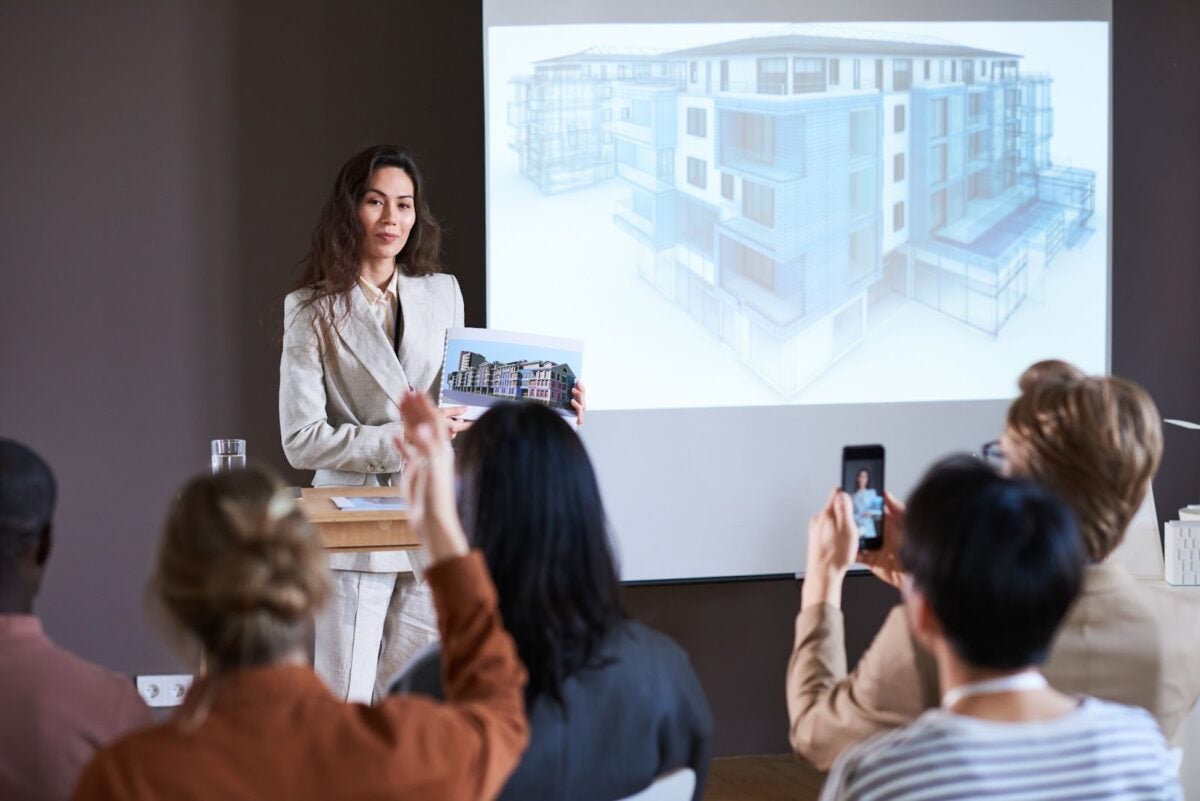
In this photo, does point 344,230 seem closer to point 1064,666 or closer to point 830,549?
point 830,549

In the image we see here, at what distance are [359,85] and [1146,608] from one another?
8.77 feet

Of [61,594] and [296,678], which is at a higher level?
[296,678]

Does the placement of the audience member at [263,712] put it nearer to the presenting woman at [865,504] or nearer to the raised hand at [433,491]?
the raised hand at [433,491]

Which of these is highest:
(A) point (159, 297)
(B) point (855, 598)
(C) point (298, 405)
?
(A) point (159, 297)

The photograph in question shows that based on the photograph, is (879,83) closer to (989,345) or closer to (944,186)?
(944,186)

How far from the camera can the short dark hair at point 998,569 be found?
1.23 meters

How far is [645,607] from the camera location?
12.5 ft

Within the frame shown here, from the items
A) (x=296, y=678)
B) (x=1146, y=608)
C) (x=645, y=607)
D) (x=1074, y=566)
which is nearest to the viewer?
(x=296, y=678)

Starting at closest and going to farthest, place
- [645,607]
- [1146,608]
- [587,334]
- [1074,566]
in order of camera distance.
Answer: [1074,566] → [1146,608] → [587,334] → [645,607]

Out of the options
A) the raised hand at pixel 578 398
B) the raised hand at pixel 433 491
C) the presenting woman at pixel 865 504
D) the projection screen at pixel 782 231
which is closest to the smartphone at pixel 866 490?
the presenting woman at pixel 865 504

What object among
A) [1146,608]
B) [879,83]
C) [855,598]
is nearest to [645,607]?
[855,598]

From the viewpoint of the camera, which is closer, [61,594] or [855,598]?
[61,594]

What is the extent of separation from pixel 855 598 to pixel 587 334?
121 cm

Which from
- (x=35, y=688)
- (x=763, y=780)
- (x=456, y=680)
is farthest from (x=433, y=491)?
(x=763, y=780)
